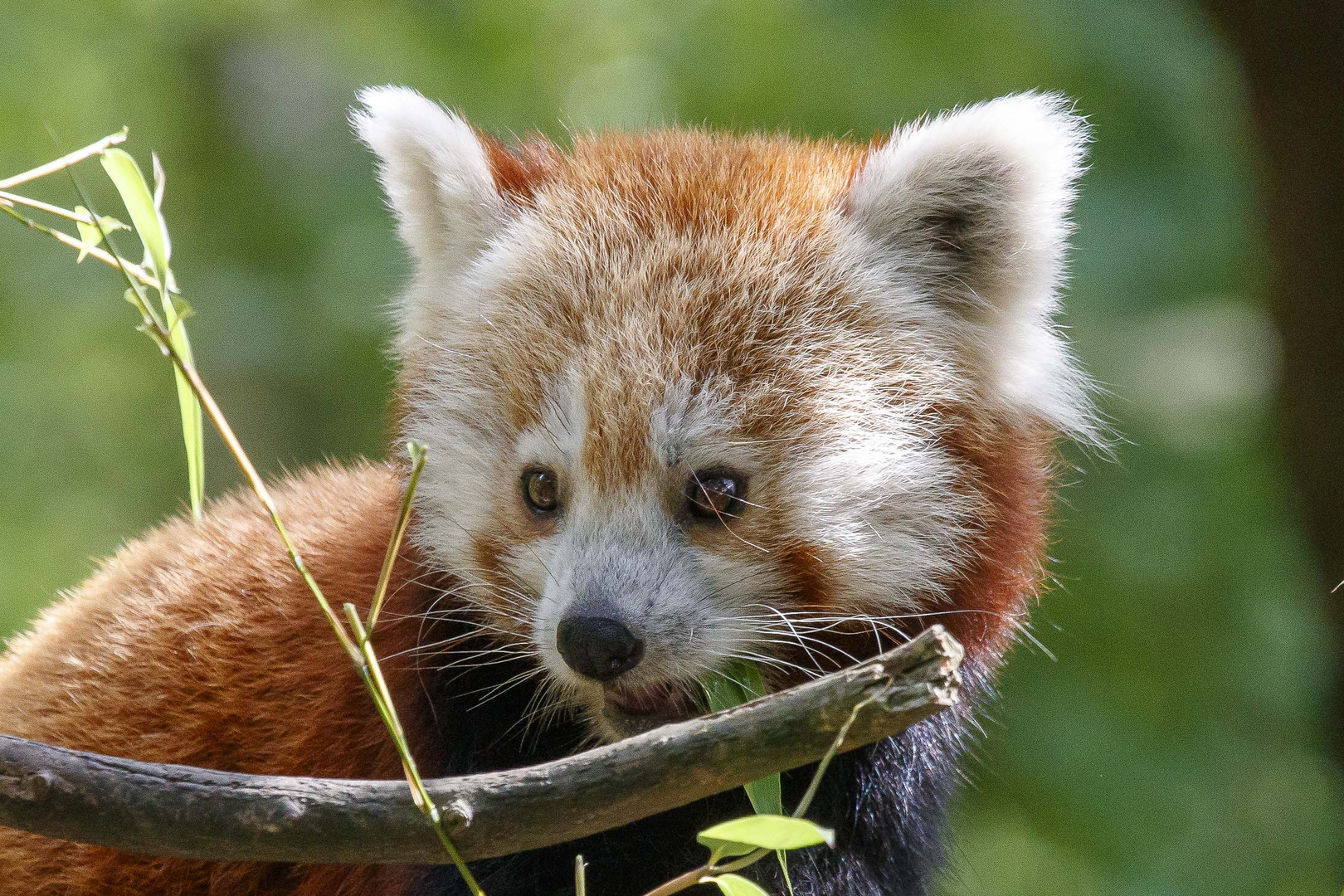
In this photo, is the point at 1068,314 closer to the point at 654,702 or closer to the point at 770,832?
the point at 654,702

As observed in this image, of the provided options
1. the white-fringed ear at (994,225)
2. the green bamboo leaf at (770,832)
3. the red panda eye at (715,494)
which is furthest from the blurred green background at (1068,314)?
the green bamboo leaf at (770,832)

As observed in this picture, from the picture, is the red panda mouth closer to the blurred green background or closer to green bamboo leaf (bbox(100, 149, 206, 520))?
green bamboo leaf (bbox(100, 149, 206, 520))

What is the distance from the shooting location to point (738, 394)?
231 centimetres

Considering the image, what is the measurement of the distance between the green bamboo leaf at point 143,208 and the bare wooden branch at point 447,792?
1.91ft

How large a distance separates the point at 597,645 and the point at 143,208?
95 cm

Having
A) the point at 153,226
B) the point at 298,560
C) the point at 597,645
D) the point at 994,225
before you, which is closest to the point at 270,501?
the point at 298,560

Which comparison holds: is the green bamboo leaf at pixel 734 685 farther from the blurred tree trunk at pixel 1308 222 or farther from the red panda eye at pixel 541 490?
the blurred tree trunk at pixel 1308 222

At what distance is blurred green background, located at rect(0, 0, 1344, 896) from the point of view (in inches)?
220

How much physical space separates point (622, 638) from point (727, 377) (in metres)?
0.52

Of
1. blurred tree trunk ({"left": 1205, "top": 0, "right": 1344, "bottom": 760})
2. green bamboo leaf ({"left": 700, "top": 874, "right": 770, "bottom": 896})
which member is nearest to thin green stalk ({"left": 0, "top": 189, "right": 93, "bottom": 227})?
green bamboo leaf ({"left": 700, "top": 874, "right": 770, "bottom": 896})

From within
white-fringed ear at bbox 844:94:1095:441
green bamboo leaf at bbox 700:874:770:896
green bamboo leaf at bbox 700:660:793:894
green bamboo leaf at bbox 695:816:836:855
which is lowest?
green bamboo leaf at bbox 700:660:793:894

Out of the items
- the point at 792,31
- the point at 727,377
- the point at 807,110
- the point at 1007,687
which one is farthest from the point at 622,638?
the point at 792,31

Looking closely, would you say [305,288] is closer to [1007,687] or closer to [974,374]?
[1007,687]

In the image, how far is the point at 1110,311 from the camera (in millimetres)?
5863
